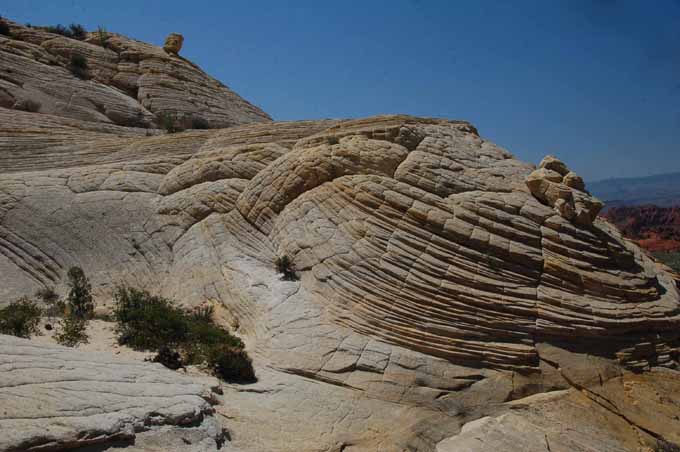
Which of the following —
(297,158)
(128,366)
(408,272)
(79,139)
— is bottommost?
(128,366)

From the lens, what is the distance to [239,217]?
17062mm

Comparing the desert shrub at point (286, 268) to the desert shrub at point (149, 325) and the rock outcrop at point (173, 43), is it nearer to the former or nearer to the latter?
the desert shrub at point (149, 325)

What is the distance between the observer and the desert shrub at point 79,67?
88.1 feet

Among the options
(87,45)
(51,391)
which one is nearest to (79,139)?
(87,45)

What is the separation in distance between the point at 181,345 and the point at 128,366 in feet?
8.79

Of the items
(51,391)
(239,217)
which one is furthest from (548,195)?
(51,391)

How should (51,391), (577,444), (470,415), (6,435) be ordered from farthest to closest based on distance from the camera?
(470,415)
(577,444)
(51,391)
(6,435)

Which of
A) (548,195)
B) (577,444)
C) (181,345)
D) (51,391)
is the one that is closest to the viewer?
(51,391)

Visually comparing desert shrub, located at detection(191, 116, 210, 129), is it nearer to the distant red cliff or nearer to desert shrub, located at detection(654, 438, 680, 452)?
desert shrub, located at detection(654, 438, 680, 452)

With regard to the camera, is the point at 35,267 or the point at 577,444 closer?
the point at 577,444

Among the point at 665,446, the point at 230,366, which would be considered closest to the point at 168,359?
the point at 230,366

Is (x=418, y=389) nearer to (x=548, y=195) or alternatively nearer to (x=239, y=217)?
(x=548, y=195)

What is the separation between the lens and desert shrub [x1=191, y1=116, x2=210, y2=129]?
2747cm

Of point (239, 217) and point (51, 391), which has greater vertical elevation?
point (239, 217)
